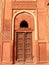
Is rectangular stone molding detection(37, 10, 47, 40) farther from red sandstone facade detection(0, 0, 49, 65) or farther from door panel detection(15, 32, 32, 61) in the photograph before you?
door panel detection(15, 32, 32, 61)

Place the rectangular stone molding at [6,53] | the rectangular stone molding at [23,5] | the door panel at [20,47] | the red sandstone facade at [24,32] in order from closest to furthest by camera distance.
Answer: the rectangular stone molding at [6,53] < the red sandstone facade at [24,32] < the door panel at [20,47] < the rectangular stone molding at [23,5]

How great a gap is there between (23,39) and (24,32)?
495 mm

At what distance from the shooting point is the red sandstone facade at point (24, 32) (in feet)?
46.1

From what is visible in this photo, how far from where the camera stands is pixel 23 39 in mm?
14438

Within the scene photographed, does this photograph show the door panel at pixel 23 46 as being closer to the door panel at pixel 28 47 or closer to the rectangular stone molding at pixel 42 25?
the door panel at pixel 28 47

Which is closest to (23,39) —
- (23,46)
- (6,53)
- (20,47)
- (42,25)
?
(23,46)

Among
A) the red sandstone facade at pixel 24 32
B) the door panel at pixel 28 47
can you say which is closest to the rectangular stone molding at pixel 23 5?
the red sandstone facade at pixel 24 32

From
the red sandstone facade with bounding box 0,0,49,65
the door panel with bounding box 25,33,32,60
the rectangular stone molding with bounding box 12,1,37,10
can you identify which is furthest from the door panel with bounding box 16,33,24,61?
the rectangular stone molding with bounding box 12,1,37,10

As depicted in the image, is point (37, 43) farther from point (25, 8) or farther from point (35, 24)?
point (25, 8)

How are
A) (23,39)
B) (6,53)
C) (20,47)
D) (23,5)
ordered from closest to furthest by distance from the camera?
(6,53), (20,47), (23,39), (23,5)

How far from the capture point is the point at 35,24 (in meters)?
14.4

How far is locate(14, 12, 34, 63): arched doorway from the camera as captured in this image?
14.2 m

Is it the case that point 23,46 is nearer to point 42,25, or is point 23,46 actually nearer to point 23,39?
point 23,39

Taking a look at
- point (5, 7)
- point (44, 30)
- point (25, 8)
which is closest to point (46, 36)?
point (44, 30)
